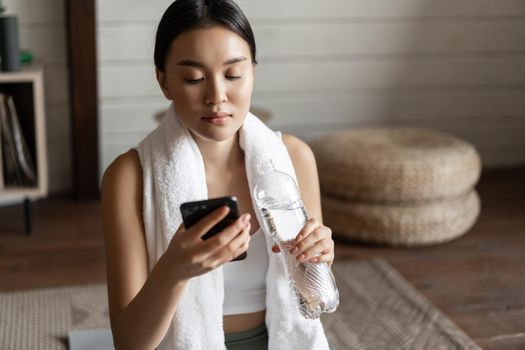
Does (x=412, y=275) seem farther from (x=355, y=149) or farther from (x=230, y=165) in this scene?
(x=230, y=165)

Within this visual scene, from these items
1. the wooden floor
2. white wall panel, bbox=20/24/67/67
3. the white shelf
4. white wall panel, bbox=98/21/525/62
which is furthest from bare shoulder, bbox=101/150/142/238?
white wall panel, bbox=20/24/67/67

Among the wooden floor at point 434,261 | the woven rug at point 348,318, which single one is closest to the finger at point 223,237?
the woven rug at point 348,318

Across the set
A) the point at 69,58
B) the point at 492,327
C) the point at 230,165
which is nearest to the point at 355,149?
the point at 492,327

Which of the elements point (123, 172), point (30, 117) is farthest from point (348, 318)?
point (30, 117)

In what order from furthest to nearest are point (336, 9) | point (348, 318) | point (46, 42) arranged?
point (336, 9)
point (46, 42)
point (348, 318)

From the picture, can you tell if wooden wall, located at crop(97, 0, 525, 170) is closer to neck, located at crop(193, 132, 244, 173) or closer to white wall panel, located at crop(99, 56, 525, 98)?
white wall panel, located at crop(99, 56, 525, 98)

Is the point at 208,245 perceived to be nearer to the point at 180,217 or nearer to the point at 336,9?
the point at 180,217

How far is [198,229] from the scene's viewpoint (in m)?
1.03

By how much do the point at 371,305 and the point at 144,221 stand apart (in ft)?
3.66

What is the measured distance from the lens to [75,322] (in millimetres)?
2090

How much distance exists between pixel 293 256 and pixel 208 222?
22 cm

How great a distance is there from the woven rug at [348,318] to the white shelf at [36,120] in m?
0.45

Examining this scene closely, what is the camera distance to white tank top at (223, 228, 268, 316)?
134cm

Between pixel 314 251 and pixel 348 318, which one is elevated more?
pixel 314 251
